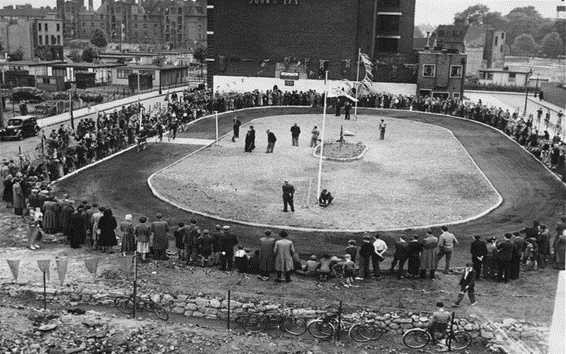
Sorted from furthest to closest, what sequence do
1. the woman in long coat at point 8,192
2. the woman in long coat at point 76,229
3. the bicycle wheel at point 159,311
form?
1. the woman in long coat at point 8,192
2. the woman in long coat at point 76,229
3. the bicycle wheel at point 159,311

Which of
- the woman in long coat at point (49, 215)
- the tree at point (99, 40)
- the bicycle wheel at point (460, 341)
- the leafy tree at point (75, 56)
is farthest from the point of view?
the tree at point (99, 40)

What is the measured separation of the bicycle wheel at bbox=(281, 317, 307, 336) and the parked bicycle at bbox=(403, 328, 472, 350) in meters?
2.63

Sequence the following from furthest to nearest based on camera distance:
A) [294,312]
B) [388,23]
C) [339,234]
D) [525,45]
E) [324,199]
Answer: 1. [525,45]
2. [388,23]
3. [324,199]
4. [339,234]
5. [294,312]

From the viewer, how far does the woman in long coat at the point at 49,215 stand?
872 inches

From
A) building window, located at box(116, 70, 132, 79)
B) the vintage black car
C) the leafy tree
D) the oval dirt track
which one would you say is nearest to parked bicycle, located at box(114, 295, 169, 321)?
the oval dirt track

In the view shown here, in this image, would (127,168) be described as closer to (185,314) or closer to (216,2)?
(185,314)

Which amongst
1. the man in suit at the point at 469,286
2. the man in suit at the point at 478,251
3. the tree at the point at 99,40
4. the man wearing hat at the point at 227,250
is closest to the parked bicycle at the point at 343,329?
the man in suit at the point at 469,286

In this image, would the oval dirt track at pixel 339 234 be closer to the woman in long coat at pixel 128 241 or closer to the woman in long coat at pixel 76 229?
the woman in long coat at pixel 128 241

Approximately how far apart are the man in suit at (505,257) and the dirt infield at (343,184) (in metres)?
5.50

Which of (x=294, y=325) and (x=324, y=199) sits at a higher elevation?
(x=324, y=199)

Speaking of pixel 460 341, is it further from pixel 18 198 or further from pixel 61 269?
pixel 18 198

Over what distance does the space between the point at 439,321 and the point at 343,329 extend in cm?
245

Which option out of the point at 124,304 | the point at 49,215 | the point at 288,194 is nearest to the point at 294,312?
the point at 124,304

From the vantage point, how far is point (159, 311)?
16.6 metres
